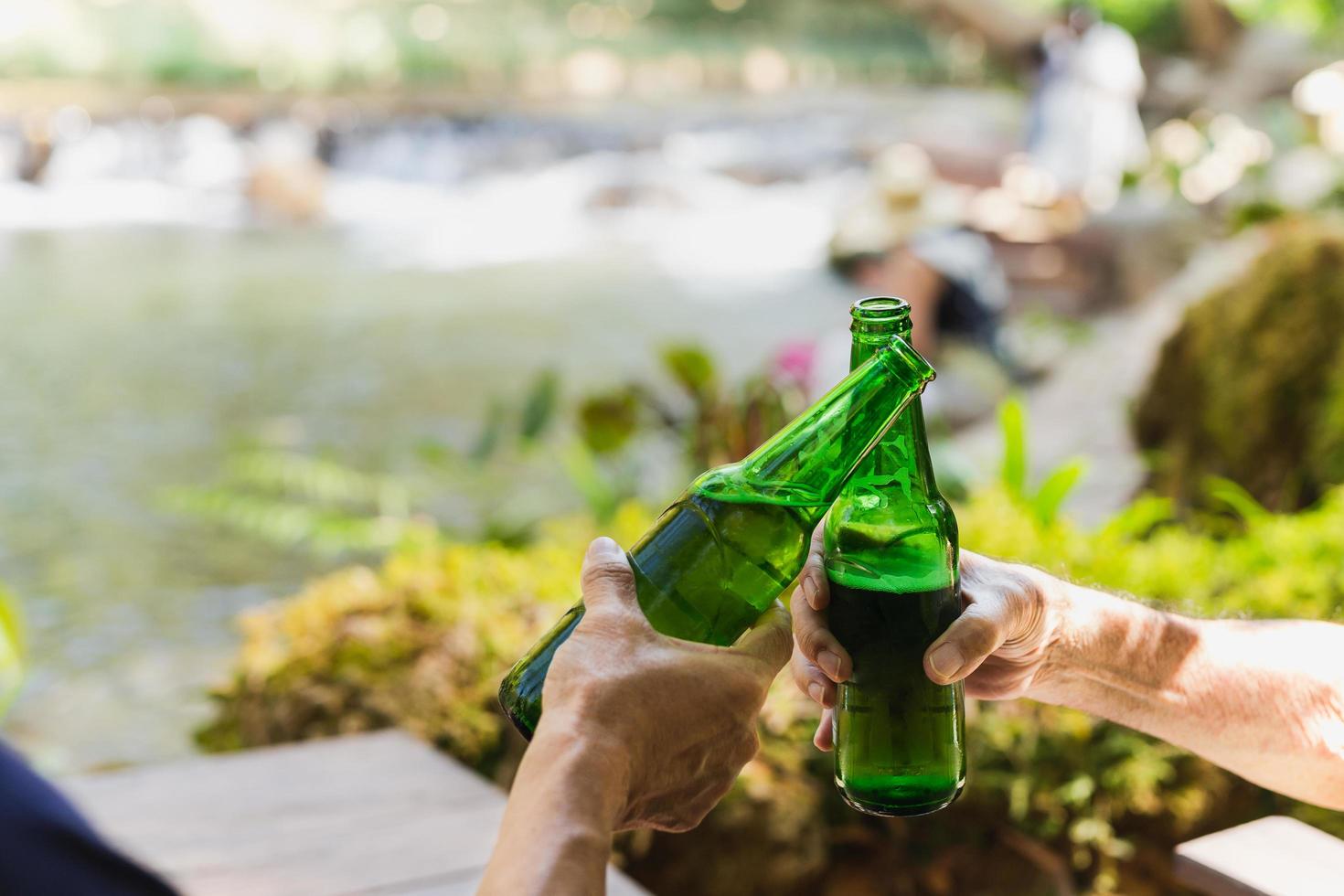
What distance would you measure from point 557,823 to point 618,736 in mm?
69

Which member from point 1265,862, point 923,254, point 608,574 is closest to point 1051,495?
point 1265,862

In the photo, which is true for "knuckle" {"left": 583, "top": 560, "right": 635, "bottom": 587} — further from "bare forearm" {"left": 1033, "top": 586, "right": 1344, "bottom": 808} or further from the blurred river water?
the blurred river water

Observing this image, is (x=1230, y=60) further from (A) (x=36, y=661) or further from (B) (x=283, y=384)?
(A) (x=36, y=661)

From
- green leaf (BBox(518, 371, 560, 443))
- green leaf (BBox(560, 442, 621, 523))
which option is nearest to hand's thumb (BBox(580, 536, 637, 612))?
green leaf (BBox(560, 442, 621, 523))

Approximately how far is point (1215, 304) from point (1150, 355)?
1.59 meters

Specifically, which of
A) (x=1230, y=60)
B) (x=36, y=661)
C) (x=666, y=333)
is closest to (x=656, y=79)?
(x=1230, y=60)

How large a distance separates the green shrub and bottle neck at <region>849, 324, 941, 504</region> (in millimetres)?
1324

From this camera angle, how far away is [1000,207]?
11289 millimetres

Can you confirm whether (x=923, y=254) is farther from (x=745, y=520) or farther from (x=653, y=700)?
(x=653, y=700)

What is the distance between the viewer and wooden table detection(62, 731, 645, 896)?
1631 millimetres

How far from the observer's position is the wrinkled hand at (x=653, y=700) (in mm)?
884

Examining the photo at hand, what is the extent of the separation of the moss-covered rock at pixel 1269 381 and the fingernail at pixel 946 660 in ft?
10.3

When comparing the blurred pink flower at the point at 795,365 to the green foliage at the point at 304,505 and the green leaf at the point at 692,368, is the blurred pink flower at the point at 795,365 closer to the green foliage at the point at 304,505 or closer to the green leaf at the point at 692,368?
the green leaf at the point at 692,368

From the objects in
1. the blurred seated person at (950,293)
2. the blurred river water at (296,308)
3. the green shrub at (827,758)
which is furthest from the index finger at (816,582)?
the blurred seated person at (950,293)
